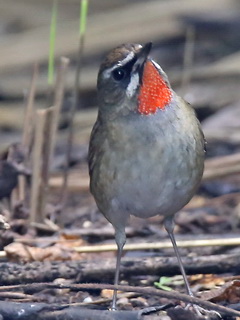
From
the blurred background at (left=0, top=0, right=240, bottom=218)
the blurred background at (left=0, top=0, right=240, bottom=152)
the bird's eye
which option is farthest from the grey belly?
the blurred background at (left=0, top=0, right=240, bottom=152)

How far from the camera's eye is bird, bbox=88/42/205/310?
15.5ft

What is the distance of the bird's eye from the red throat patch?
11 cm

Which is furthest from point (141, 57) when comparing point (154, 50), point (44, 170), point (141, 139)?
point (154, 50)

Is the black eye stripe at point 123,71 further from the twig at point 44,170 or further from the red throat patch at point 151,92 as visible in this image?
the twig at point 44,170

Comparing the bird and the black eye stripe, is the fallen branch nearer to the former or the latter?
the bird

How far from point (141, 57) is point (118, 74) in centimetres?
19

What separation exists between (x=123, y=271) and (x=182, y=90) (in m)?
2.97

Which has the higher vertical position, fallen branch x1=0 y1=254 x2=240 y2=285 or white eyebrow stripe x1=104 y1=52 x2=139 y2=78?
white eyebrow stripe x1=104 y1=52 x2=139 y2=78

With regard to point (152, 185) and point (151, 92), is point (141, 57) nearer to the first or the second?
point (151, 92)

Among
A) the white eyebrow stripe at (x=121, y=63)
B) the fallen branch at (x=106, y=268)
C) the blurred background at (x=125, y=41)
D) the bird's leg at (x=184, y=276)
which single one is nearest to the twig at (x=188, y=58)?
the blurred background at (x=125, y=41)

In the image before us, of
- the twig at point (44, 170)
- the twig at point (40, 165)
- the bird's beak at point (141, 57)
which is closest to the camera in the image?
the bird's beak at point (141, 57)

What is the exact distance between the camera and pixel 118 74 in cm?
477

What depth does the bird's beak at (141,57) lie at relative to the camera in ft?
15.0

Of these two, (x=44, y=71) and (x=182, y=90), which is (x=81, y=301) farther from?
(x=44, y=71)
